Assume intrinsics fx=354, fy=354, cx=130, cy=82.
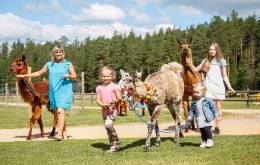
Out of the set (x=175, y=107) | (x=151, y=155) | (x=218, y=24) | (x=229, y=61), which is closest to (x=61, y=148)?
(x=151, y=155)

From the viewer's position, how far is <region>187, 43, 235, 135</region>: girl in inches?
396

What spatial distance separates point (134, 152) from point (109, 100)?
1198mm

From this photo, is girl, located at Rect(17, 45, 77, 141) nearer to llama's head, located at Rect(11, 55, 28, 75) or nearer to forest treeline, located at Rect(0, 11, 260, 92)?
llama's head, located at Rect(11, 55, 28, 75)

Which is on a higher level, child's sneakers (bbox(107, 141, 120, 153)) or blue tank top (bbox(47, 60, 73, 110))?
blue tank top (bbox(47, 60, 73, 110))

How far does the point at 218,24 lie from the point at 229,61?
9.95 metres

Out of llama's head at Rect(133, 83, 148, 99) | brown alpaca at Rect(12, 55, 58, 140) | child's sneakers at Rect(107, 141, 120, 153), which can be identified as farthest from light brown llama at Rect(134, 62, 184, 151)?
brown alpaca at Rect(12, 55, 58, 140)

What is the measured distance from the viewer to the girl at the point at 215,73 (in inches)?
396

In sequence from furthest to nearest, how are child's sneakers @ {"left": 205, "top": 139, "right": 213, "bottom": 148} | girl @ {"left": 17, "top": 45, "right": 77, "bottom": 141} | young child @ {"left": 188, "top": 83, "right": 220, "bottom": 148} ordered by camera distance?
girl @ {"left": 17, "top": 45, "right": 77, "bottom": 141}, young child @ {"left": 188, "top": 83, "right": 220, "bottom": 148}, child's sneakers @ {"left": 205, "top": 139, "right": 213, "bottom": 148}

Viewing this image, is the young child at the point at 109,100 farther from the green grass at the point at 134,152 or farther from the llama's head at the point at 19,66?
the llama's head at the point at 19,66

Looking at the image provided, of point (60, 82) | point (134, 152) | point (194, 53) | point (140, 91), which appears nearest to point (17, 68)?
point (60, 82)

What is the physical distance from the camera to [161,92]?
25.2 ft

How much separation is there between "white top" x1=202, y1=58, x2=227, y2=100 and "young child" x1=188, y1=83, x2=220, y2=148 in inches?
91.7

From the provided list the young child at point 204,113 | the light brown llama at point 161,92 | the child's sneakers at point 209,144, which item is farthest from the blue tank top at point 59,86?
the child's sneakers at point 209,144

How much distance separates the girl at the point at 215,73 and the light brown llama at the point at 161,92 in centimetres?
138
